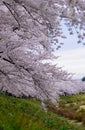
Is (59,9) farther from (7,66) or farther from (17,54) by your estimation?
(7,66)

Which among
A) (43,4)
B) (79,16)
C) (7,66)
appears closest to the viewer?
(43,4)

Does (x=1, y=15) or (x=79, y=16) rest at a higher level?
(x=1, y=15)

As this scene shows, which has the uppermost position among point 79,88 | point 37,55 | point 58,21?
point 58,21

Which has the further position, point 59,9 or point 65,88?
point 65,88

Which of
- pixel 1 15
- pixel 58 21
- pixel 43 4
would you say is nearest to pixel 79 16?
pixel 43 4

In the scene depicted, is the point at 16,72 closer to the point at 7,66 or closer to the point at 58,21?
the point at 7,66

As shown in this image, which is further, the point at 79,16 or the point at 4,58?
the point at 4,58

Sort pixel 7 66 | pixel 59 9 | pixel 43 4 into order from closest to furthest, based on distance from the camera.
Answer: pixel 43 4 < pixel 59 9 < pixel 7 66

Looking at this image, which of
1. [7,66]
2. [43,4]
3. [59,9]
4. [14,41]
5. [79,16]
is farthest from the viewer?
[7,66]

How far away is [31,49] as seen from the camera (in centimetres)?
1169

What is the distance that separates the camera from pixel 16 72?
11594 millimetres

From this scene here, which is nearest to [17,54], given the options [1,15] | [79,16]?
[1,15]

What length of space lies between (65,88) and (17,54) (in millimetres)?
1816

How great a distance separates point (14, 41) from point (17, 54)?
0.32 metres
